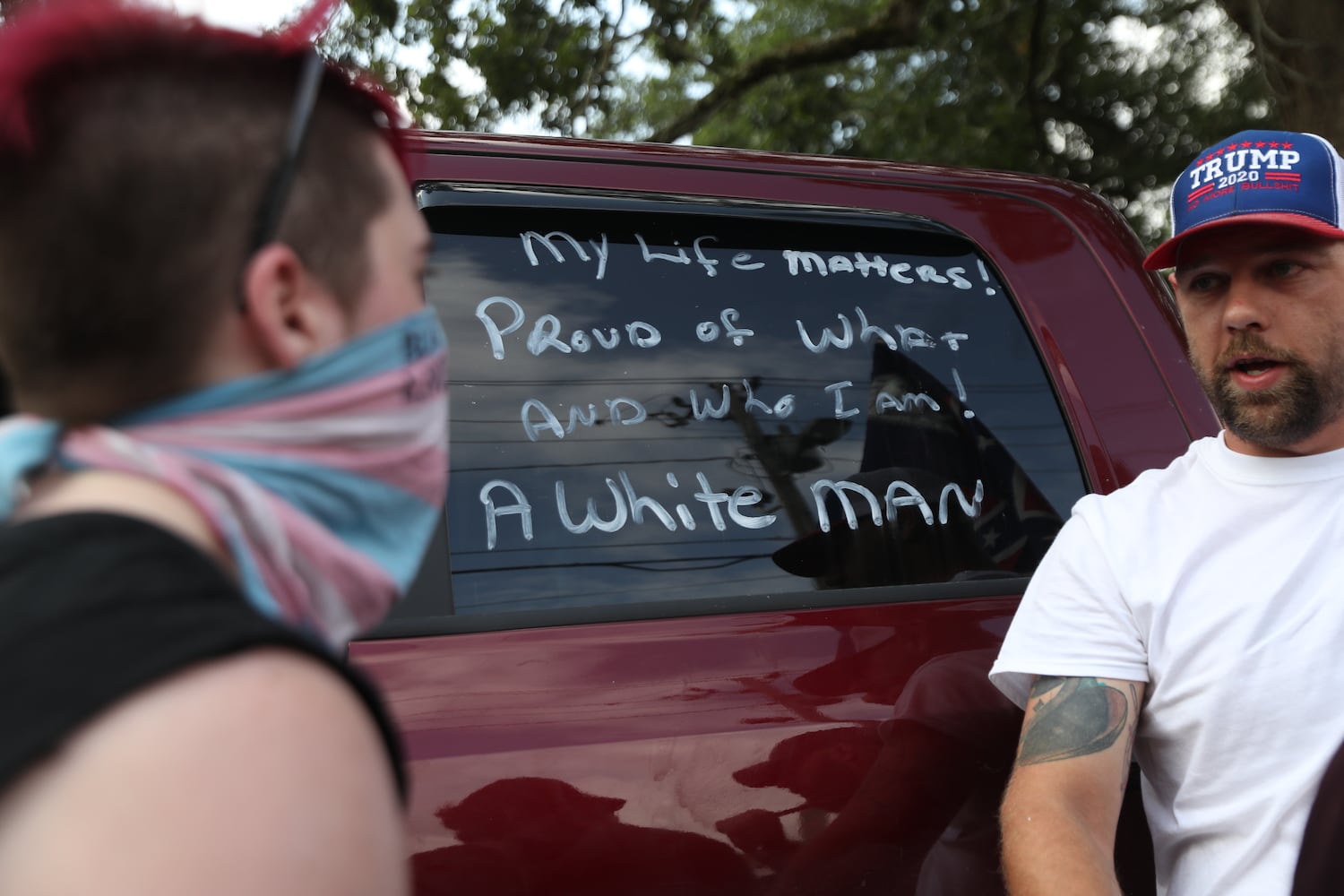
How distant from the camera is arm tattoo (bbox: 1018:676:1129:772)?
1661 mm

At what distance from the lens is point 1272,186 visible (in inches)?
73.4

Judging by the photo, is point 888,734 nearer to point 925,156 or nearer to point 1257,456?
point 1257,456

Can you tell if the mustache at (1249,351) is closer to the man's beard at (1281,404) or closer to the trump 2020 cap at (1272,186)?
the man's beard at (1281,404)

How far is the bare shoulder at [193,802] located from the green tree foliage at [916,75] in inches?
235

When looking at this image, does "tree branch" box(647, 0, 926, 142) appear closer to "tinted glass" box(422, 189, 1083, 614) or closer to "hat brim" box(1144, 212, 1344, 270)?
"tinted glass" box(422, 189, 1083, 614)

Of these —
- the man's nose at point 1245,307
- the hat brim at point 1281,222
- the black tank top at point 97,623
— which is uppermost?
the hat brim at point 1281,222

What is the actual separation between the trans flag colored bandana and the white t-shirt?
111cm

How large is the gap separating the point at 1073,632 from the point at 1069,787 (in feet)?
0.70

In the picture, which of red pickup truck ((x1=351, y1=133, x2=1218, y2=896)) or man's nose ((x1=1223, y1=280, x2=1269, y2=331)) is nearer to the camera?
red pickup truck ((x1=351, y1=133, x2=1218, y2=896))

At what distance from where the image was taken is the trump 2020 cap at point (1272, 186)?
6.08 feet

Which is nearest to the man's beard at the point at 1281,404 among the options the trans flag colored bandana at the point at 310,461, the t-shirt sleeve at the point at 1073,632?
the t-shirt sleeve at the point at 1073,632

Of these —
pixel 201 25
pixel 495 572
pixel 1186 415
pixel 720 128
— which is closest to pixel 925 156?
pixel 720 128

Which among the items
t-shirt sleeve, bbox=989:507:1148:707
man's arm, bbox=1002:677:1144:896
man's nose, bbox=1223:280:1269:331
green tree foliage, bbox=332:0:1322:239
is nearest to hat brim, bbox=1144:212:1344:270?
man's nose, bbox=1223:280:1269:331

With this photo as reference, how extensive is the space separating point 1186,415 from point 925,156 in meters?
9.24
